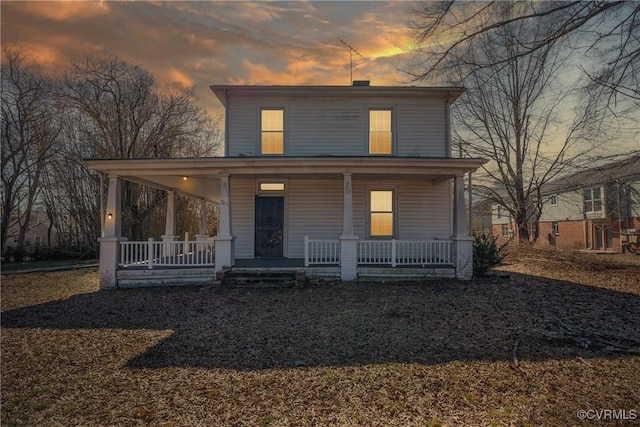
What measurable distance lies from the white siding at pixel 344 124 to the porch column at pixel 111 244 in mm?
4662

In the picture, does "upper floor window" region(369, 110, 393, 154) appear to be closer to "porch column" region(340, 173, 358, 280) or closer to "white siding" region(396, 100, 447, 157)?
"white siding" region(396, 100, 447, 157)

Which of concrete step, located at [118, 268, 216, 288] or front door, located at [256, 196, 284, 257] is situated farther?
front door, located at [256, 196, 284, 257]

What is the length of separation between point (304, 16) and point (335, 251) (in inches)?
284

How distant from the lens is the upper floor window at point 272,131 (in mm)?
12453

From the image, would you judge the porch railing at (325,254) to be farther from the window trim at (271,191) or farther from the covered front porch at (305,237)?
the window trim at (271,191)

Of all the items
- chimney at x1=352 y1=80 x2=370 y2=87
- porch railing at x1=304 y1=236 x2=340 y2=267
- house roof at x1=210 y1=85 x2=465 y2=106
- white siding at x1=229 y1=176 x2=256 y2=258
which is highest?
chimney at x1=352 y1=80 x2=370 y2=87

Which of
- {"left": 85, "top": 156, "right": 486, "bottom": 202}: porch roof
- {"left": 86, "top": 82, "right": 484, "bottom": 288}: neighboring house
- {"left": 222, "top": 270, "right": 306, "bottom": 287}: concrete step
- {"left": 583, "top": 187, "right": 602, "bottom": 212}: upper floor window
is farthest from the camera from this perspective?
{"left": 583, "top": 187, "right": 602, "bottom": 212}: upper floor window

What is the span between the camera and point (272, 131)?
41.0ft

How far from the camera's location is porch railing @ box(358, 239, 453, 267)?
1036 centimetres

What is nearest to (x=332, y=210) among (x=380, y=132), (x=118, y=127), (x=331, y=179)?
(x=331, y=179)

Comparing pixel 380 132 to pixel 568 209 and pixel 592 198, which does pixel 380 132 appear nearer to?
pixel 592 198

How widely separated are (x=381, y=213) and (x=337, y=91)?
455 cm

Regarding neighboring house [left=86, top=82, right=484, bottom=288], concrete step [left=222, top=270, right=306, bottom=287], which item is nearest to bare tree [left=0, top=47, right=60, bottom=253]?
neighboring house [left=86, top=82, right=484, bottom=288]

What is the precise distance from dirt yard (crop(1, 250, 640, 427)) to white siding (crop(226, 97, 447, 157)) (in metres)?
5.47
